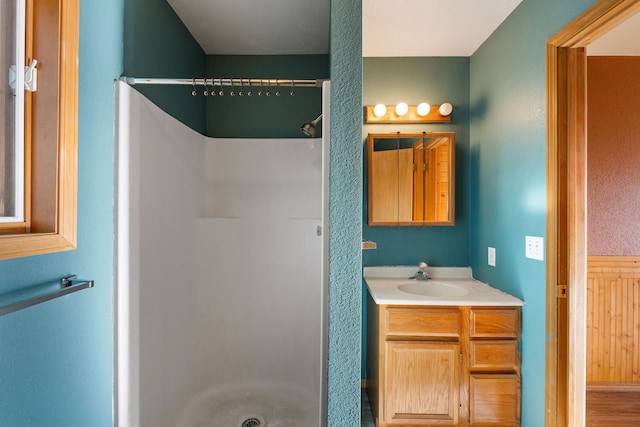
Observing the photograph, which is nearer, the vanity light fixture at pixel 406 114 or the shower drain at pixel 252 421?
the shower drain at pixel 252 421

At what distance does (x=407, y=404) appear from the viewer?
1.72m

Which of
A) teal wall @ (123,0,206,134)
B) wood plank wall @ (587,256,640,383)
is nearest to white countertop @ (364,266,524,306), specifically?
wood plank wall @ (587,256,640,383)

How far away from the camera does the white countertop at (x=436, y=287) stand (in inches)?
67.4

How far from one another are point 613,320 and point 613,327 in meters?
0.05

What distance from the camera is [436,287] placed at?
212 centimetres

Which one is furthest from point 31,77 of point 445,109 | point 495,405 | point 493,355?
point 495,405

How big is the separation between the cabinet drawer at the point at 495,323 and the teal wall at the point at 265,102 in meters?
1.66

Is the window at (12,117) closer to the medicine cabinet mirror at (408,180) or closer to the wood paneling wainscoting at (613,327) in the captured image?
the medicine cabinet mirror at (408,180)

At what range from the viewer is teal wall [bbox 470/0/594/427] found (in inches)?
61.9

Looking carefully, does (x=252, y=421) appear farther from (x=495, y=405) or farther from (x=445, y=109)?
(x=445, y=109)

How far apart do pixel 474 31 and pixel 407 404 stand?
2323 mm

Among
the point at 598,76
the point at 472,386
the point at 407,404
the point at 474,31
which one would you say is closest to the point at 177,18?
the point at 474,31

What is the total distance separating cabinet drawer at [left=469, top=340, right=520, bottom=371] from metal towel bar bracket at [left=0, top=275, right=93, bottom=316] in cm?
185

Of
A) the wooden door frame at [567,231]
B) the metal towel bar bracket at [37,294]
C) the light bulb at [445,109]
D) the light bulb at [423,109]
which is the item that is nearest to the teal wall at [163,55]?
the metal towel bar bracket at [37,294]
